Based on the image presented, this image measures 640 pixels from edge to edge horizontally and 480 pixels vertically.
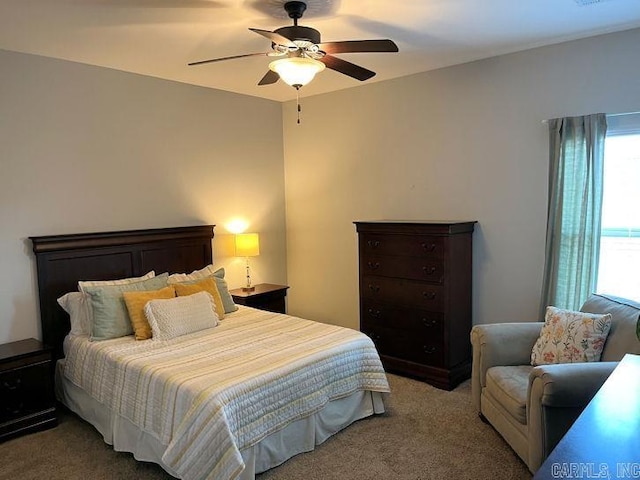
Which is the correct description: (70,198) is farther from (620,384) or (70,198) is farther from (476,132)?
(620,384)

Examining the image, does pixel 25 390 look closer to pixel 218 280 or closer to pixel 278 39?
pixel 218 280

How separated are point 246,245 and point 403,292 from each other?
165 centimetres

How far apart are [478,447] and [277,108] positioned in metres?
4.04

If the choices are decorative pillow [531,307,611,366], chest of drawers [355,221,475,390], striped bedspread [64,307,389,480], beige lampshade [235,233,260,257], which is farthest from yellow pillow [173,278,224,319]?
decorative pillow [531,307,611,366]

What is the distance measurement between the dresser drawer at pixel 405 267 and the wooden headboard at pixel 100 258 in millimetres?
1645

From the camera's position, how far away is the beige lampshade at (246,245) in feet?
15.5

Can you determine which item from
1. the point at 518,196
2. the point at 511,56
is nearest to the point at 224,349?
the point at 518,196

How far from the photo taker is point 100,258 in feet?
12.9

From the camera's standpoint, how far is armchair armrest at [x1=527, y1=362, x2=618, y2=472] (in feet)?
7.48

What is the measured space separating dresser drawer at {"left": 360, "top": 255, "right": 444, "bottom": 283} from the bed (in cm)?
89

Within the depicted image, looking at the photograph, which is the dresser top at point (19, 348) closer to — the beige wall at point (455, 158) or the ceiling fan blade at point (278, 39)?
the ceiling fan blade at point (278, 39)

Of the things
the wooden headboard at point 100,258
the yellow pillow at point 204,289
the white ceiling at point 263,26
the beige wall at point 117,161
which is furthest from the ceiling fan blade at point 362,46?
the wooden headboard at point 100,258

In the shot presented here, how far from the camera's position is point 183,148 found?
4.53 meters

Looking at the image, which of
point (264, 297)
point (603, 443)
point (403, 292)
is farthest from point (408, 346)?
point (603, 443)
